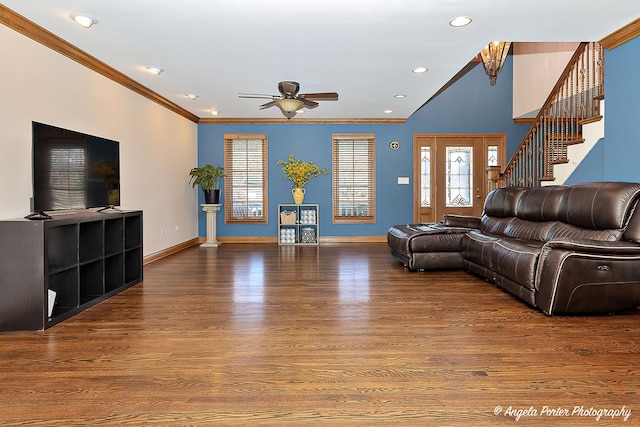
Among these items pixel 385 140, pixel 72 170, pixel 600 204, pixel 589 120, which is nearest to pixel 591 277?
pixel 600 204

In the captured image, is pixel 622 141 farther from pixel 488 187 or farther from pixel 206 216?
pixel 206 216

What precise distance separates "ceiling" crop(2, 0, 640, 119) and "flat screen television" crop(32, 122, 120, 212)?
3.34 feet

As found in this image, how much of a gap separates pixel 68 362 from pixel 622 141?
17.3ft

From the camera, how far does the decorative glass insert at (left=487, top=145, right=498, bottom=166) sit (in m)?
8.67

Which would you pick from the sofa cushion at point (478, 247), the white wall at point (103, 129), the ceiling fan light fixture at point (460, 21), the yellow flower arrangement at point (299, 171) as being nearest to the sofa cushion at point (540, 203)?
the sofa cushion at point (478, 247)

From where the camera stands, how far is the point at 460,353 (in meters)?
2.50

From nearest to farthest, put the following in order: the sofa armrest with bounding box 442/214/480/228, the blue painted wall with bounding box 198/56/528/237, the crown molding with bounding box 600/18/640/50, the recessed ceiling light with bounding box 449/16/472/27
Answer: the recessed ceiling light with bounding box 449/16/472/27 < the crown molding with bounding box 600/18/640/50 < the sofa armrest with bounding box 442/214/480/228 < the blue painted wall with bounding box 198/56/528/237

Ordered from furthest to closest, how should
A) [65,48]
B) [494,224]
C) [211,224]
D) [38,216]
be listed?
[211,224]
[494,224]
[65,48]
[38,216]

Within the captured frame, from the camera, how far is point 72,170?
3730 mm

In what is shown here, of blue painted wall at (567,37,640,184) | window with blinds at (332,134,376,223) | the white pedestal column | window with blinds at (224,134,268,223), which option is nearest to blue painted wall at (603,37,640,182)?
blue painted wall at (567,37,640,184)

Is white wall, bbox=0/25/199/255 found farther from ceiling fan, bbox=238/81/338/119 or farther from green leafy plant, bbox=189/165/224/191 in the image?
ceiling fan, bbox=238/81/338/119

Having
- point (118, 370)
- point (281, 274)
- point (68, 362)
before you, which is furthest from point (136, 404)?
point (281, 274)

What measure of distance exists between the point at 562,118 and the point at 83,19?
560cm

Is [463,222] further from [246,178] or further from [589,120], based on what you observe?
[246,178]
